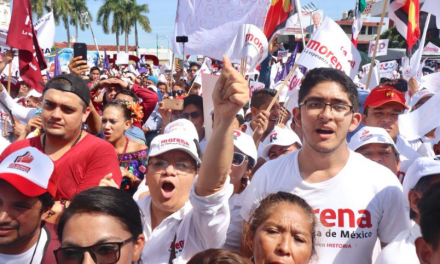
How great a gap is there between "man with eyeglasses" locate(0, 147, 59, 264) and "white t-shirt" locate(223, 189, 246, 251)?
0.94 meters

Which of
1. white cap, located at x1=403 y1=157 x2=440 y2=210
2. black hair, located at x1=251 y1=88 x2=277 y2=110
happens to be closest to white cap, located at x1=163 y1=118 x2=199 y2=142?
white cap, located at x1=403 y1=157 x2=440 y2=210

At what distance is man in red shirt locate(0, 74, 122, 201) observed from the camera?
10.3 ft

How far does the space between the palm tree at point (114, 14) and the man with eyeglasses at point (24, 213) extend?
205ft

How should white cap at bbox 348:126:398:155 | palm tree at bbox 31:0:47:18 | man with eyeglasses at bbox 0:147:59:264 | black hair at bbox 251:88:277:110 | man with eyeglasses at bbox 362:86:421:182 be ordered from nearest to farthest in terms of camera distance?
man with eyeglasses at bbox 0:147:59:264 → white cap at bbox 348:126:398:155 → man with eyeglasses at bbox 362:86:421:182 → black hair at bbox 251:88:277:110 → palm tree at bbox 31:0:47:18

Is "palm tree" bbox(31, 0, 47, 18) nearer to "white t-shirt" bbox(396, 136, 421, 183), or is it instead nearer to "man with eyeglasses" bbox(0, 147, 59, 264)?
"white t-shirt" bbox(396, 136, 421, 183)

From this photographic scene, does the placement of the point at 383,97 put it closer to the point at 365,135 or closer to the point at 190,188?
the point at 365,135

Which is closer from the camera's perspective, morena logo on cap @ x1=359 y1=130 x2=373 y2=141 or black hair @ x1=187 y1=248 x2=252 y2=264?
black hair @ x1=187 y1=248 x2=252 y2=264

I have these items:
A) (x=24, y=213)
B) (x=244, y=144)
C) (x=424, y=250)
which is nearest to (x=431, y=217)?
(x=424, y=250)

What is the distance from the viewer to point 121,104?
5.09 metres

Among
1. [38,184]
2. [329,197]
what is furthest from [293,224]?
[38,184]

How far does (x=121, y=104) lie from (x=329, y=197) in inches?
116

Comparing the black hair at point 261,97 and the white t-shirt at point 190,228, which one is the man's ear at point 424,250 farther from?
the black hair at point 261,97

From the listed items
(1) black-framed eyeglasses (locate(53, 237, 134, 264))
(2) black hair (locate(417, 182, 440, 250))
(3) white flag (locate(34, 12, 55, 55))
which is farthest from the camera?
(3) white flag (locate(34, 12, 55, 55))

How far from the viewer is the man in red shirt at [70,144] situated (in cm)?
314
